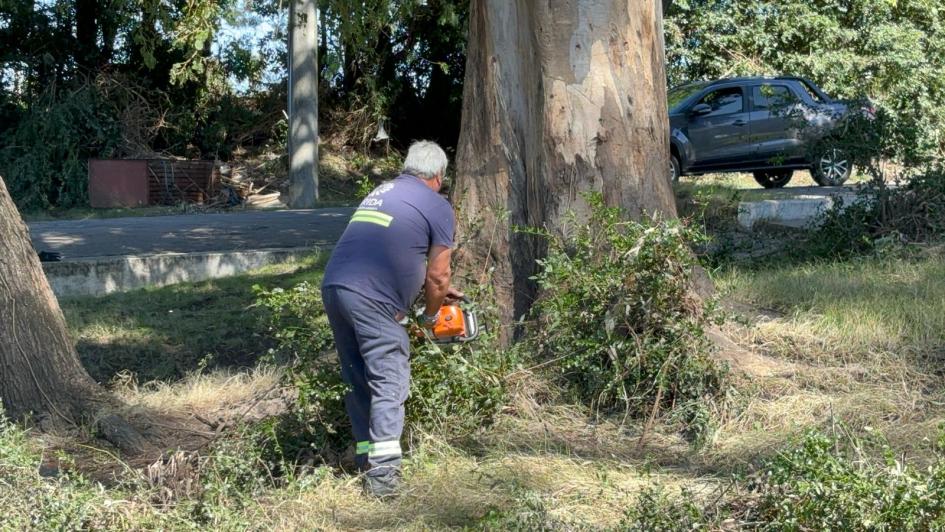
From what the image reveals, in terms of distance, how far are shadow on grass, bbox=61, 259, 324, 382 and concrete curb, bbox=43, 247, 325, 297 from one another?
0.36 meters

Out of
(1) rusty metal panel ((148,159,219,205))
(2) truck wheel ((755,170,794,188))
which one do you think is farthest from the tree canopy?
(2) truck wheel ((755,170,794,188))

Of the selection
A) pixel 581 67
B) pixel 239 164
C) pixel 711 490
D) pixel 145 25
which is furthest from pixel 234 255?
pixel 239 164

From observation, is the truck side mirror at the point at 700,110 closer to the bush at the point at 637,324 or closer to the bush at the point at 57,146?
the bush at the point at 637,324

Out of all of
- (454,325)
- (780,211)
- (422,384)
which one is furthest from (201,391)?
(780,211)

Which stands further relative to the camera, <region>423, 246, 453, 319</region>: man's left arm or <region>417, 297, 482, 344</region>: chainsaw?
<region>417, 297, 482, 344</region>: chainsaw

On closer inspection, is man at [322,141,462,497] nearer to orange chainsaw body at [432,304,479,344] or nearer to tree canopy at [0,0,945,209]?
orange chainsaw body at [432,304,479,344]

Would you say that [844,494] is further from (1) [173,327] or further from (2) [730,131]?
(2) [730,131]

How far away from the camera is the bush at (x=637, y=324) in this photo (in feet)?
19.8

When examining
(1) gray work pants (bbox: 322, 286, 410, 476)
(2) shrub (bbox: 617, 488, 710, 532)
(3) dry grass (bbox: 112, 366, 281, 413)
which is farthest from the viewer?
(3) dry grass (bbox: 112, 366, 281, 413)

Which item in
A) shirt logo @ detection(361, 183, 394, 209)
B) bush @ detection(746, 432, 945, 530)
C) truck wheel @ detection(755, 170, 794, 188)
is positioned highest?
shirt logo @ detection(361, 183, 394, 209)

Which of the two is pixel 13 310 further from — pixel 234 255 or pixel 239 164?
pixel 239 164

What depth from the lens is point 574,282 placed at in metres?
6.29

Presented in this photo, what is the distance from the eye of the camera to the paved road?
13.5 m

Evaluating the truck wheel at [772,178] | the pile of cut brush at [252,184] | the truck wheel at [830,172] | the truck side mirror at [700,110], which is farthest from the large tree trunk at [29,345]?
the pile of cut brush at [252,184]
